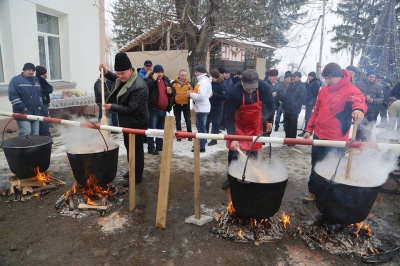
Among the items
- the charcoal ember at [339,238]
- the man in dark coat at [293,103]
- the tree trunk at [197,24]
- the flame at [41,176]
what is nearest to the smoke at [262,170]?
the charcoal ember at [339,238]

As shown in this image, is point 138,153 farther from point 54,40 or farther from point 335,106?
point 54,40

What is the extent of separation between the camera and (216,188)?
477 cm

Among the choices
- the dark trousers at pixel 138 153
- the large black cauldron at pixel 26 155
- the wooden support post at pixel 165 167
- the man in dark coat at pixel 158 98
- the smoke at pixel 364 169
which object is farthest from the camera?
the man in dark coat at pixel 158 98

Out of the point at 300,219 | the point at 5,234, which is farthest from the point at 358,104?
the point at 5,234

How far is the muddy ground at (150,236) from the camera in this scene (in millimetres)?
2895

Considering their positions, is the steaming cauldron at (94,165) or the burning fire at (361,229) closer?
the burning fire at (361,229)

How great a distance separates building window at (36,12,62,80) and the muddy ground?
6.63m

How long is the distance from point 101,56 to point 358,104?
10859 mm

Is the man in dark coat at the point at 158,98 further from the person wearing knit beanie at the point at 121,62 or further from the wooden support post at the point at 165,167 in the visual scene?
the wooden support post at the point at 165,167

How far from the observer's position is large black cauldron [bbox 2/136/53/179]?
4109 millimetres

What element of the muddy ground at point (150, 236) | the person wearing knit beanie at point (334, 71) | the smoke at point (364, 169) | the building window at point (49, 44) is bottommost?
the muddy ground at point (150, 236)

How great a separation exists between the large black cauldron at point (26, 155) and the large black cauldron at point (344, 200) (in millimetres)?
3917

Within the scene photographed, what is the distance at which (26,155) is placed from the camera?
414 cm

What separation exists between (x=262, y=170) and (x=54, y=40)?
1012cm
